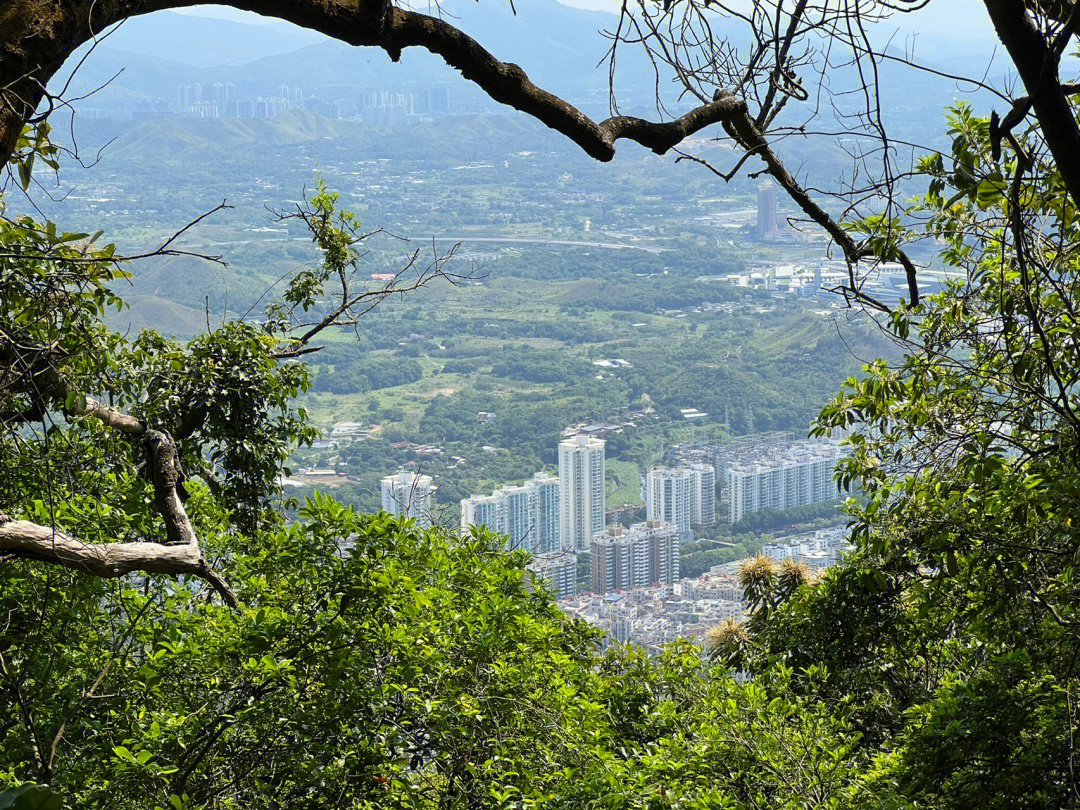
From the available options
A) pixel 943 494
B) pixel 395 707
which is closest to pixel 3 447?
pixel 395 707

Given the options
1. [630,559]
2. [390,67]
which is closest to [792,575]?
[630,559]

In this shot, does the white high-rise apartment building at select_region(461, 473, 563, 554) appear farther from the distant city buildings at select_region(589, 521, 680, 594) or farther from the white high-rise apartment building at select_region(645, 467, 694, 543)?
the white high-rise apartment building at select_region(645, 467, 694, 543)

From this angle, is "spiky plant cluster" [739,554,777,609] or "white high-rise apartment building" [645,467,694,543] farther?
"white high-rise apartment building" [645,467,694,543]

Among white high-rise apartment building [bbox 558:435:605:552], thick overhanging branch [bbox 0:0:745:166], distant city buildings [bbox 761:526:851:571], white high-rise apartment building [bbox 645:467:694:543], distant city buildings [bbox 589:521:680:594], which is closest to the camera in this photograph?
thick overhanging branch [bbox 0:0:745:166]

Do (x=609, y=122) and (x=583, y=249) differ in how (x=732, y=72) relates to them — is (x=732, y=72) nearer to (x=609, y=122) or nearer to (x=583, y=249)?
(x=609, y=122)

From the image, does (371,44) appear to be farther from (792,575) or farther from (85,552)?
(792,575)

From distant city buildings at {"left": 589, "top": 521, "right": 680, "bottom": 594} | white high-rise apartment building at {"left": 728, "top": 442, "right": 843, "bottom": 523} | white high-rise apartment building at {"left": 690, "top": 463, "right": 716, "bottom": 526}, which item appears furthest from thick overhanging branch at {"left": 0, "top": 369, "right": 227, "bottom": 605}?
white high-rise apartment building at {"left": 728, "top": 442, "right": 843, "bottom": 523}
